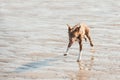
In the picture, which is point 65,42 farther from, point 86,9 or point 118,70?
point 86,9

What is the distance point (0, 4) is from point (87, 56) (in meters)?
12.2

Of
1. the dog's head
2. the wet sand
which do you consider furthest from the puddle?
the dog's head

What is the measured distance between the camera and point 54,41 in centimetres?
1667

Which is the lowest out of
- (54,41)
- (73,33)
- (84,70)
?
(54,41)

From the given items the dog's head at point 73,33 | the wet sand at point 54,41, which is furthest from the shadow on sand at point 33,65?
the dog's head at point 73,33

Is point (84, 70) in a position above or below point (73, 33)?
below

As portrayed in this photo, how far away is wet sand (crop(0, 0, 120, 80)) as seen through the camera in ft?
42.3

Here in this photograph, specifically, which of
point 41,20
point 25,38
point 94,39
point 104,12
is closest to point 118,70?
point 94,39

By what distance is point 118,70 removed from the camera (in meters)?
13.0

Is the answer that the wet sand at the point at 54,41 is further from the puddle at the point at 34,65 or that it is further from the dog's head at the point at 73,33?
the dog's head at the point at 73,33

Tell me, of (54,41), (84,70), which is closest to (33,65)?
(84,70)

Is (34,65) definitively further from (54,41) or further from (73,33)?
(54,41)

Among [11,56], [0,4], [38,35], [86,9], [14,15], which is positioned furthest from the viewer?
[0,4]

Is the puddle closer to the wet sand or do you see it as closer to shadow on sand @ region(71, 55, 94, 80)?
the wet sand
